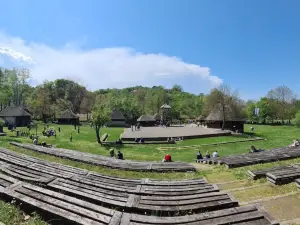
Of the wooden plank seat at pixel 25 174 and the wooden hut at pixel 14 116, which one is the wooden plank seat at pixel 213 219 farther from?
the wooden hut at pixel 14 116

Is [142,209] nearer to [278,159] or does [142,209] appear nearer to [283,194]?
[283,194]

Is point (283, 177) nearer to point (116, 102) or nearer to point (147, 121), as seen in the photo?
point (147, 121)

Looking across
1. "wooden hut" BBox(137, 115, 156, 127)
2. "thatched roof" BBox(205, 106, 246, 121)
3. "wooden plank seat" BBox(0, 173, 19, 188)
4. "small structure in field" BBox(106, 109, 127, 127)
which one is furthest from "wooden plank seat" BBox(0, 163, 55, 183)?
"small structure in field" BBox(106, 109, 127, 127)

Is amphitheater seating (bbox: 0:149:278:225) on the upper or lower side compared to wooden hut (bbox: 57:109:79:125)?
lower

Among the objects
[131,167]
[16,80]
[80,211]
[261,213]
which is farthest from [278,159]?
[16,80]

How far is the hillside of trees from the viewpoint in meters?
71.6

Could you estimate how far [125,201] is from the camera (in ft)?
26.5

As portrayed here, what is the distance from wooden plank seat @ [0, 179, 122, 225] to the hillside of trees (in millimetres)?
51976

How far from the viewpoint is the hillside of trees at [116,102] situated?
71562mm

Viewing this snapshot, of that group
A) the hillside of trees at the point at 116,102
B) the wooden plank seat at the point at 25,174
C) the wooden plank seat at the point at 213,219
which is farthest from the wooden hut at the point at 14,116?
the wooden plank seat at the point at 213,219

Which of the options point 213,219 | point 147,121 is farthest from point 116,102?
point 213,219

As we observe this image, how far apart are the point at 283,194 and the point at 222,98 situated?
1907 inches

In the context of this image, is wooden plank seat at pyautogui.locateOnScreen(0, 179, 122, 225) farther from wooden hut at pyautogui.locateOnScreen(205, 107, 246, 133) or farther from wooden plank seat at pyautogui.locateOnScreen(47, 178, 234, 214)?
wooden hut at pyautogui.locateOnScreen(205, 107, 246, 133)

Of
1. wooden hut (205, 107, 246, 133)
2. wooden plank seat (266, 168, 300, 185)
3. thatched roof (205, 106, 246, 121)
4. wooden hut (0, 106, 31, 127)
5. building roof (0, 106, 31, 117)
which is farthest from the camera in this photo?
building roof (0, 106, 31, 117)
